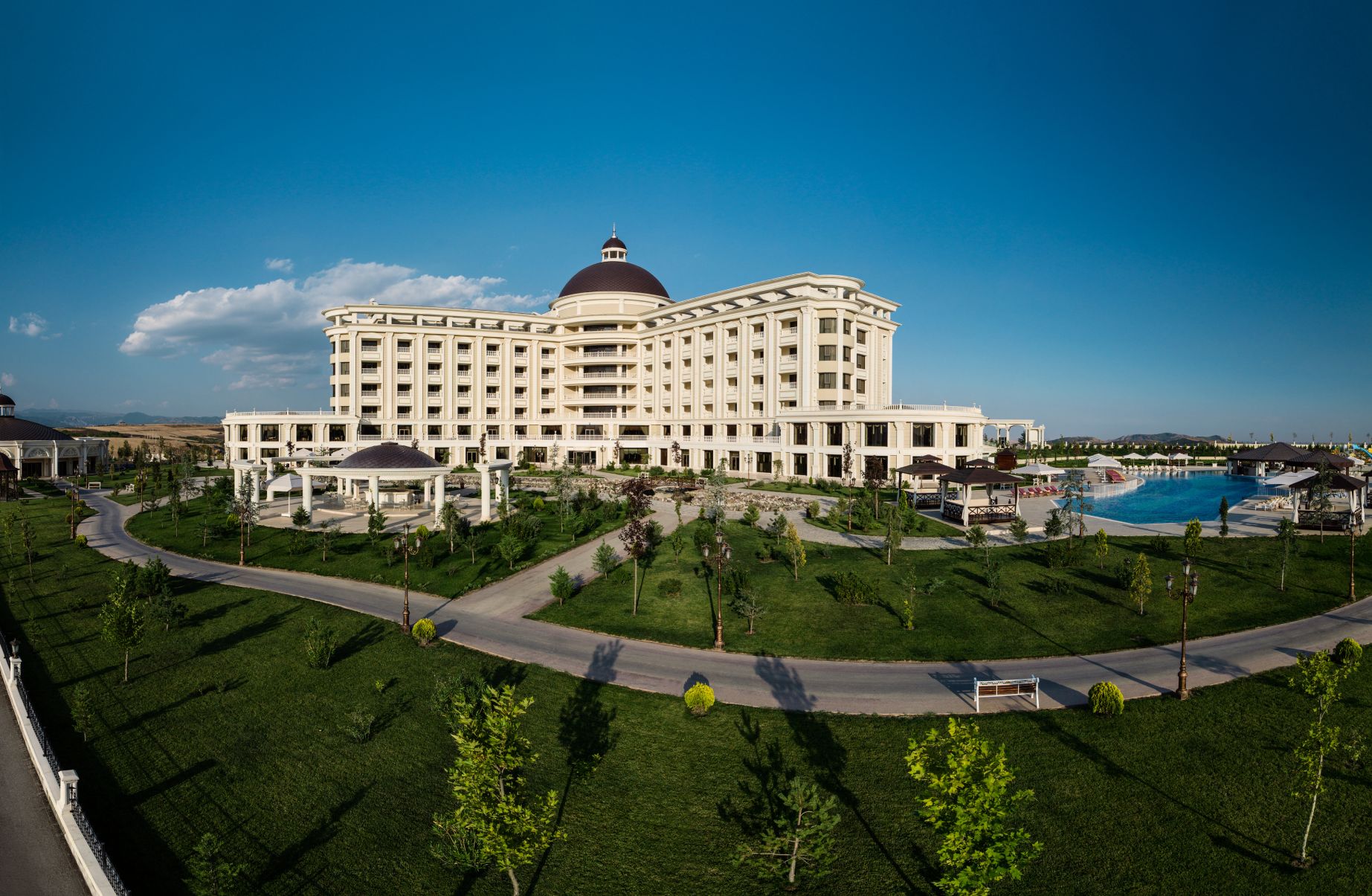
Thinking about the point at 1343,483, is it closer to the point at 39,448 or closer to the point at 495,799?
the point at 495,799

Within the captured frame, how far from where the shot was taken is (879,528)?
42250 mm

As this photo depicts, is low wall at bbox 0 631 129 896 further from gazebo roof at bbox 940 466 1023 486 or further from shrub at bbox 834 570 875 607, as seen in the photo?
gazebo roof at bbox 940 466 1023 486

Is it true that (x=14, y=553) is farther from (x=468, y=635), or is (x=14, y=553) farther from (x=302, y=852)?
(x=302, y=852)

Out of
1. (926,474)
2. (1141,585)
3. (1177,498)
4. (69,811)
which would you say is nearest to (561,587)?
(69,811)

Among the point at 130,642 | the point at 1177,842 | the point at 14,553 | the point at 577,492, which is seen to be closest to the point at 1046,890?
the point at 1177,842

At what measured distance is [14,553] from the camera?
128 feet

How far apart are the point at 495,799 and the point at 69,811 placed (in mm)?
9414

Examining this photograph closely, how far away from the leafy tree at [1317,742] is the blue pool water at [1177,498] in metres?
33.7

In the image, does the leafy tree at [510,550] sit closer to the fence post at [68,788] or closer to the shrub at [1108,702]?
the fence post at [68,788]

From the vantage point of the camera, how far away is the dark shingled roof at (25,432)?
249 feet

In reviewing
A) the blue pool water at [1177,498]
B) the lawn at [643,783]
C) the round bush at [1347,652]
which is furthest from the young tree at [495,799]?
the blue pool water at [1177,498]

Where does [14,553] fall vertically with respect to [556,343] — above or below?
below

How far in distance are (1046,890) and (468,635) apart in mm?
20204

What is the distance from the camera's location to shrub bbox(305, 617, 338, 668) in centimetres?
2298
